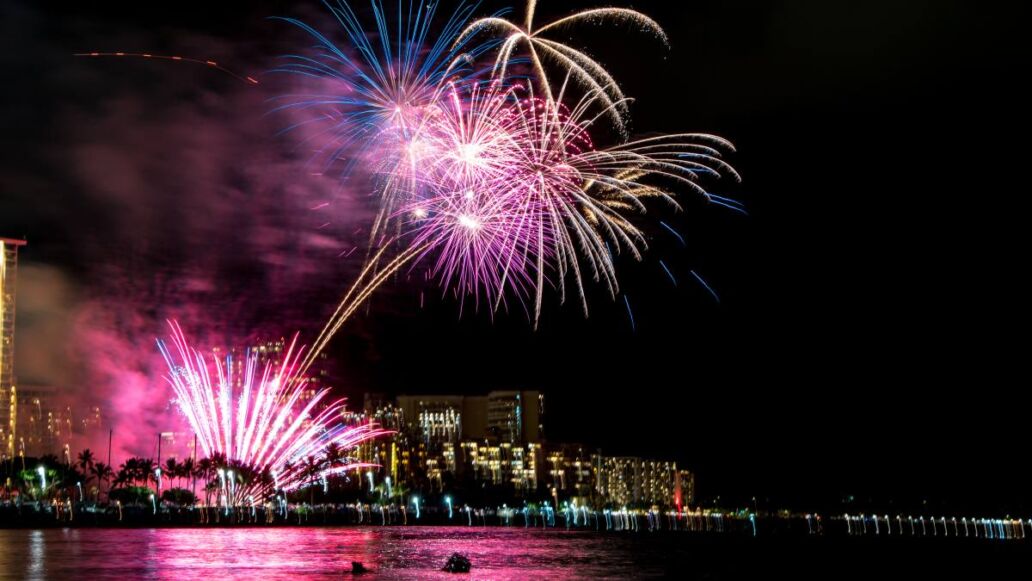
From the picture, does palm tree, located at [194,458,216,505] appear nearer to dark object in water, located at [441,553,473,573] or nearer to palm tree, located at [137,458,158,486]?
palm tree, located at [137,458,158,486]

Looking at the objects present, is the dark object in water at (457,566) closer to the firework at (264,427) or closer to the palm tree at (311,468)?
the firework at (264,427)

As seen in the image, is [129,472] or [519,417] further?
[519,417]

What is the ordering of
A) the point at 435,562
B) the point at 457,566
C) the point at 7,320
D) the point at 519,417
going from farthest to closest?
the point at 519,417 → the point at 7,320 → the point at 435,562 → the point at 457,566

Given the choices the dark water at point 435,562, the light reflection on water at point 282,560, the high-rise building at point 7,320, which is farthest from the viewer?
the high-rise building at point 7,320

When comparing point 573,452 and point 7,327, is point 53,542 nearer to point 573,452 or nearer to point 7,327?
point 7,327

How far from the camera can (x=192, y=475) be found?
99.4 meters

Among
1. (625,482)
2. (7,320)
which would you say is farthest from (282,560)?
(625,482)

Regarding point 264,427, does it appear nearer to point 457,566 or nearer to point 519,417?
point 457,566

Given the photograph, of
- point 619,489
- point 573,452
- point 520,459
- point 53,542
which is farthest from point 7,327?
point 619,489

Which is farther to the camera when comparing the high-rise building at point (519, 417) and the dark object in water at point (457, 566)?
the high-rise building at point (519, 417)

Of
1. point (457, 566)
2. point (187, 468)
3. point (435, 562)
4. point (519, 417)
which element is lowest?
point (435, 562)

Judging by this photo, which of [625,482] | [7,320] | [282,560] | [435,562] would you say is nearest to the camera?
[282,560]

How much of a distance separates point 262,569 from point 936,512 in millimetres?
129875

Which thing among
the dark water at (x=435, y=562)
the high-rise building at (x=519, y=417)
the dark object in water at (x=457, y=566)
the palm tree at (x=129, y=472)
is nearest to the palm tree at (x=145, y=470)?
the palm tree at (x=129, y=472)
